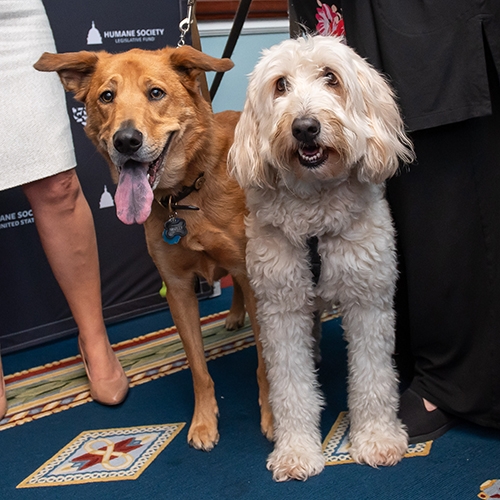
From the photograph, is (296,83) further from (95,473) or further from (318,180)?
(95,473)

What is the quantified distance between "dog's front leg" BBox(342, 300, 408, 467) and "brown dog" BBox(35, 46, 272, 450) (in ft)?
1.11

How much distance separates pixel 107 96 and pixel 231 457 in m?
1.19

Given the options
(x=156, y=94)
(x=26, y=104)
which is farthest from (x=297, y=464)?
(x=26, y=104)

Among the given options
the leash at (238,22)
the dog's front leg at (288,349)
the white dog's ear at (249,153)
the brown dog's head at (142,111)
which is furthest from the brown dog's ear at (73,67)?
the dog's front leg at (288,349)

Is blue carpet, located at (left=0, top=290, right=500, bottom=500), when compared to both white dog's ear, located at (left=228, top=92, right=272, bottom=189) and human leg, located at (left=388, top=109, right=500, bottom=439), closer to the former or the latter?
human leg, located at (left=388, top=109, right=500, bottom=439)

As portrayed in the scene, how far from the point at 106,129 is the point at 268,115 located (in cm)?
57

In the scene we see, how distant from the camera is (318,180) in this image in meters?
1.65

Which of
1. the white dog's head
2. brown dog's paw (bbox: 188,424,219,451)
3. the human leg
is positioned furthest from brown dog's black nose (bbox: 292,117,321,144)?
brown dog's paw (bbox: 188,424,219,451)

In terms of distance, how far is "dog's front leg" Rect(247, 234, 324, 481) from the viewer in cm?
175

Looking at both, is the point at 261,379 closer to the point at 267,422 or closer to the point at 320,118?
the point at 267,422

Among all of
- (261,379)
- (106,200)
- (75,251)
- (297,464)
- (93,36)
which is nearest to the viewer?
(297,464)

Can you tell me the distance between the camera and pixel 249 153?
1.67 meters

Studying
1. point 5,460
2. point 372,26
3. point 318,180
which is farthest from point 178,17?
point 5,460

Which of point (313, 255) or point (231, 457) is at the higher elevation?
point (313, 255)
